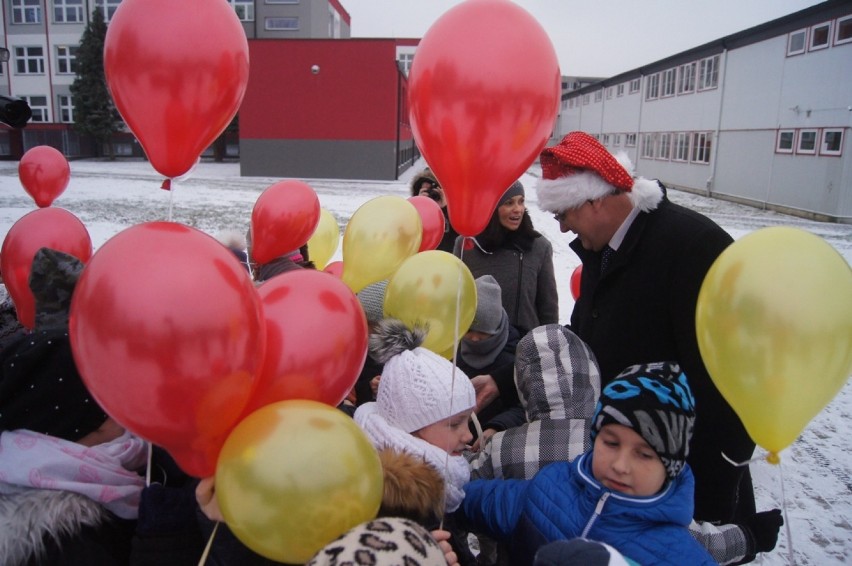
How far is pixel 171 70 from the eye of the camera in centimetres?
158

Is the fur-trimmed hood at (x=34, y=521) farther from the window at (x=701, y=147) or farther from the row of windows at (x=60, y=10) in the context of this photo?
the row of windows at (x=60, y=10)

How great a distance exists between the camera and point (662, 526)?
141cm

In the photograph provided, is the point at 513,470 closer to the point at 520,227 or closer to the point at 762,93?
the point at 520,227

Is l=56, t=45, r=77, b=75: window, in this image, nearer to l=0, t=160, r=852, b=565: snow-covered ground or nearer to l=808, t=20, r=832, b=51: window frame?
l=0, t=160, r=852, b=565: snow-covered ground

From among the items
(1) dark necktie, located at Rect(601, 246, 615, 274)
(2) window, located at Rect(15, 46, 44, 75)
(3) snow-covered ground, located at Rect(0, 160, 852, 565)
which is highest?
(2) window, located at Rect(15, 46, 44, 75)

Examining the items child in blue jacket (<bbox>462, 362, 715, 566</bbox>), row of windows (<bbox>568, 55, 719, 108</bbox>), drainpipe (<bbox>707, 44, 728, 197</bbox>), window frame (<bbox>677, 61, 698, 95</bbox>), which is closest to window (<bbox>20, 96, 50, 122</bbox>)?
row of windows (<bbox>568, 55, 719, 108</bbox>)

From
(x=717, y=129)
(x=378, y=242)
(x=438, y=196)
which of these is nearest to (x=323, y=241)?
(x=438, y=196)

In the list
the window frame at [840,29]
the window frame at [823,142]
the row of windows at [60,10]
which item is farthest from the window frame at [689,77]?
the row of windows at [60,10]

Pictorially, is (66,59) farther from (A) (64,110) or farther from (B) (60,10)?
(A) (64,110)

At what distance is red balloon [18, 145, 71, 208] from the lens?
15.2 ft

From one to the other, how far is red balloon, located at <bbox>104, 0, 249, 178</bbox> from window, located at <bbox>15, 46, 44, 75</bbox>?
41.2 m

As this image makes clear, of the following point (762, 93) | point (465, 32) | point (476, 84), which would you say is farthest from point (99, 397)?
point (762, 93)

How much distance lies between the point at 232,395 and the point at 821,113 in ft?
61.3

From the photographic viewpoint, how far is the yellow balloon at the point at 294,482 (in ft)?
3.47
